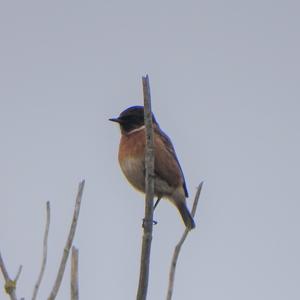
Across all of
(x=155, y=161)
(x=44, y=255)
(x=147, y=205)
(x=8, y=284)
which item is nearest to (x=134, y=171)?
(x=155, y=161)

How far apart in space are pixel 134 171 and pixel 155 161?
0.26m

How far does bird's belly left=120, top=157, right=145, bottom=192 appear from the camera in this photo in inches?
271

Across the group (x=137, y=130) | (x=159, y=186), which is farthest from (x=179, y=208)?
(x=137, y=130)

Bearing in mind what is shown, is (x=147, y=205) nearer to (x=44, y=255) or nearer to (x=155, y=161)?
(x=44, y=255)

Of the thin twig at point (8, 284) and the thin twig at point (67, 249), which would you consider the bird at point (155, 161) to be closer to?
the thin twig at point (67, 249)

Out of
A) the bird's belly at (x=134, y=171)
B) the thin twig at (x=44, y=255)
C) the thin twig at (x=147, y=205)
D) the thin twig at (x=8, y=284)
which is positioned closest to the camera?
the thin twig at (x=147, y=205)

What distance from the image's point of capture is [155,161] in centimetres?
707

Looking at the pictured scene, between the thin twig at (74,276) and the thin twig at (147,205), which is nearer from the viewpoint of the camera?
the thin twig at (147,205)

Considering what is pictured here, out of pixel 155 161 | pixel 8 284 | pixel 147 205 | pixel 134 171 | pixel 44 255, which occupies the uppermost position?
pixel 155 161

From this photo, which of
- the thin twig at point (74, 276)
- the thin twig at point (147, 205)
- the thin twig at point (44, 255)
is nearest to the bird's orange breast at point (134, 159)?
the thin twig at point (44, 255)

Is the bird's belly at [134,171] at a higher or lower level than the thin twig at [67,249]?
higher

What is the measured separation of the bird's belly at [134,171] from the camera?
6895mm

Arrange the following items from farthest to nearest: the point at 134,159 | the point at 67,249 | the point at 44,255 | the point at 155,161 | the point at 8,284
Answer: the point at 155,161 < the point at 134,159 < the point at 44,255 < the point at 67,249 < the point at 8,284

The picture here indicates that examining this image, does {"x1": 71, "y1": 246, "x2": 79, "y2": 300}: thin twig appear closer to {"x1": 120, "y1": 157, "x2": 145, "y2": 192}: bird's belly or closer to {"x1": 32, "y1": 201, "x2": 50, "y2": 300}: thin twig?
{"x1": 32, "y1": 201, "x2": 50, "y2": 300}: thin twig
